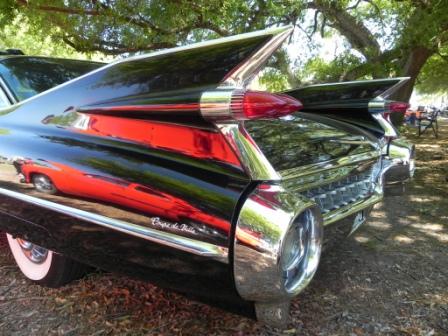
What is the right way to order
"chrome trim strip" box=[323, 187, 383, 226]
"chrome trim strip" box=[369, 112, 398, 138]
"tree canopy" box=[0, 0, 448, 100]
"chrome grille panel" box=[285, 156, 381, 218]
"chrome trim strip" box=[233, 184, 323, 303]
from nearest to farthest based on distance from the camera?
"chrome trim strip" box=[233, 184, 323, 303]
"chrome grille panel" box=[285, 156, 381, 218]
"chrome trim strip" box=[323, 187, 383, 226]
"chrome trim strip" box=[369, 112, 398, 138]
"tree canopy" box=[0, 0, 448, 100]

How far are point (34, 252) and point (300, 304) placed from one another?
1.64 m

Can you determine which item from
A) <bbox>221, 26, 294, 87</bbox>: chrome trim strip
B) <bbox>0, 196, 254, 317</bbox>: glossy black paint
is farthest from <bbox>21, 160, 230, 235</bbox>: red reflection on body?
<bbox>221, 26, 294, 87</bbox>: chrome trim strip

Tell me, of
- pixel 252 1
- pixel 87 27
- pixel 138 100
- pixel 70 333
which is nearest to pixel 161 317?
pixel 70 333

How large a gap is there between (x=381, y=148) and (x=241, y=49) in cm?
179

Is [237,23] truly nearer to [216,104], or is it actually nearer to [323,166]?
[323,166]

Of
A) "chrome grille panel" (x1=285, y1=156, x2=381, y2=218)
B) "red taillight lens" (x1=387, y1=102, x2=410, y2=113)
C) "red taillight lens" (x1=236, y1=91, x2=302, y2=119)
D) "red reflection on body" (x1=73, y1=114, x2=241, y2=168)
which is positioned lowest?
"chrome grille panel" (x1=285, y1=156, x2=381, y2=218)

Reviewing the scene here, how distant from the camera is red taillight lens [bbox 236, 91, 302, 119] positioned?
170cm

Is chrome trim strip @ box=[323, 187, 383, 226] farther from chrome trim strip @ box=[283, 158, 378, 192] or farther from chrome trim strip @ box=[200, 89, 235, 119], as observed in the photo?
chrome trim strip @ box=[200, 89, 235, 119]

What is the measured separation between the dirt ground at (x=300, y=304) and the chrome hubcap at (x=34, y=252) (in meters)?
0.18

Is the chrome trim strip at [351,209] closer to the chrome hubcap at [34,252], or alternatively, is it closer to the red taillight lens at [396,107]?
the red taillight lens at [396,107]

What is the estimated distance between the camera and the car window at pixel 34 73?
3.01 meters

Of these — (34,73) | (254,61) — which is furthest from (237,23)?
(254,61)

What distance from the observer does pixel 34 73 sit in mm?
3178

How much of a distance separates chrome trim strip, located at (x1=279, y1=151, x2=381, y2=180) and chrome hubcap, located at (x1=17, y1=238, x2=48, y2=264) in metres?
1.54
